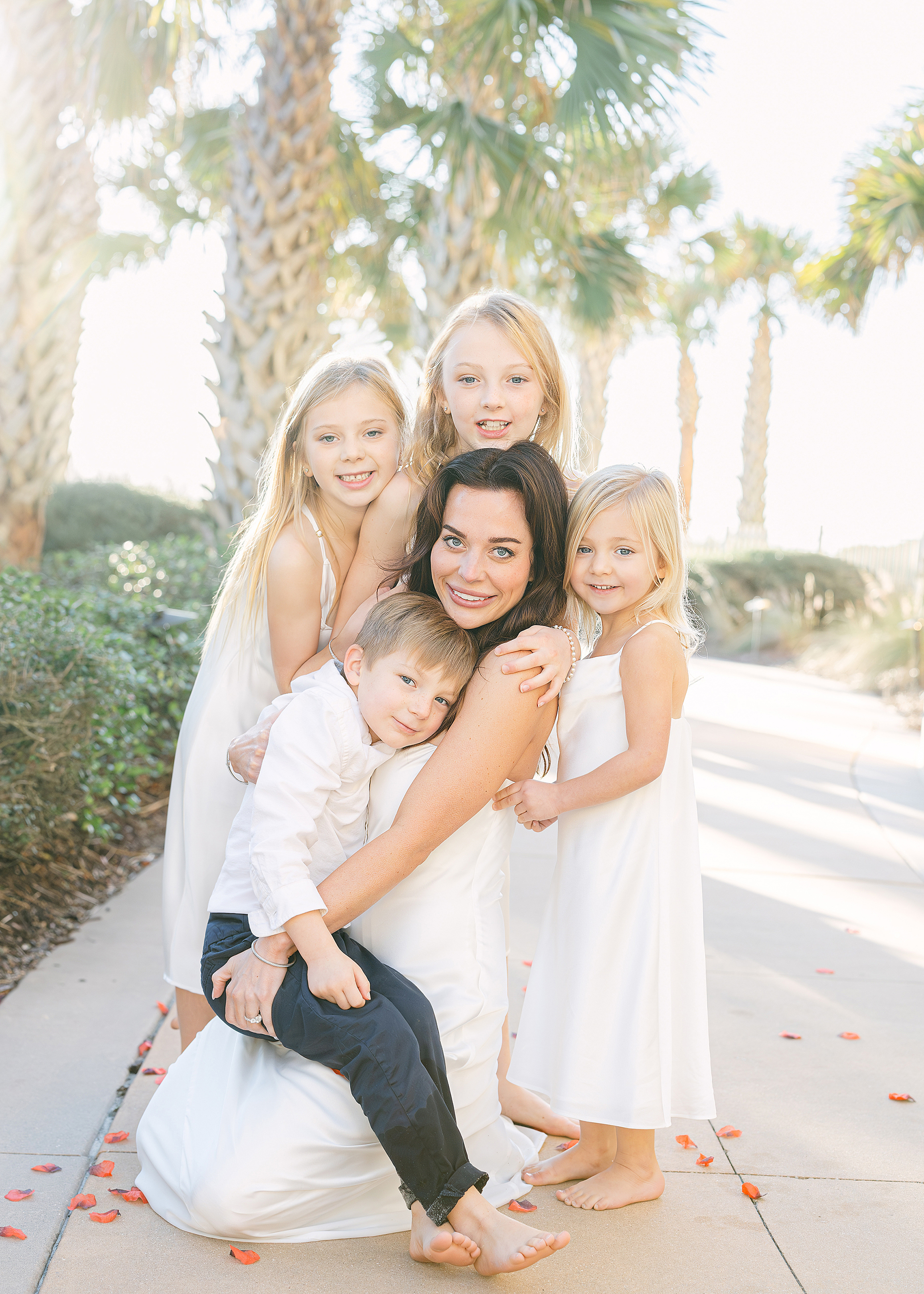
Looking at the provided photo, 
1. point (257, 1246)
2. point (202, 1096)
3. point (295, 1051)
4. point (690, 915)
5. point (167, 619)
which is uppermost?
point (167, 619)

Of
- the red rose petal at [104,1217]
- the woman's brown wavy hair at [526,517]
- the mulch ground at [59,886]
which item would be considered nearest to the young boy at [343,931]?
the woman's brown wavy hair at [526,517]

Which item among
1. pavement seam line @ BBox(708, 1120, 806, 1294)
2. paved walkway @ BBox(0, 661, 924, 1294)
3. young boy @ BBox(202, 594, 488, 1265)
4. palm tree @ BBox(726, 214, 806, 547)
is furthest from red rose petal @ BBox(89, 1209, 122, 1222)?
palm tree @ BBox(726, 214, 806, 547)

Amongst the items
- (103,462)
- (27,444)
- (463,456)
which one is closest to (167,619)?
(27,444)

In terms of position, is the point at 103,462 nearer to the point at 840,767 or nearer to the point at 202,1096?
the point at 840,767

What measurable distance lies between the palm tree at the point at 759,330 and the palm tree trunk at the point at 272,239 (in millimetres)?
15266

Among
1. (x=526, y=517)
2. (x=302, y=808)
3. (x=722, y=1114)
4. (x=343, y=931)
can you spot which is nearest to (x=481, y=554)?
Result: (x=526, y=517)

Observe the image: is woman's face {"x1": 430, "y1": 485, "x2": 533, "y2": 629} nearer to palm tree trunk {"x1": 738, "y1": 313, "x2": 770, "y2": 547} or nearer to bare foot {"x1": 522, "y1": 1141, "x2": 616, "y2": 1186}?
bare foot {"x1": 522, "y1": 1141, "x2": 616, "y2": 1186}

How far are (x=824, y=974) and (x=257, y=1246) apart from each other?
7.79 ft

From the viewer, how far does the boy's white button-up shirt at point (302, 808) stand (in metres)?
2.16

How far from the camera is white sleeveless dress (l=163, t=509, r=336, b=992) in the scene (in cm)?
279

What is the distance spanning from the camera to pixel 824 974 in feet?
12.6

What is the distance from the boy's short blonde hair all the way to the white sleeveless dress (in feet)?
1.63

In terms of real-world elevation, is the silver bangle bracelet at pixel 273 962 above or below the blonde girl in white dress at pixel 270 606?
below

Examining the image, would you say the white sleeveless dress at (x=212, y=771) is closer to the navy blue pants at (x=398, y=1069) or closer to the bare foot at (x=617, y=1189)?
the navy blue pants at (x=398, y=1069)
